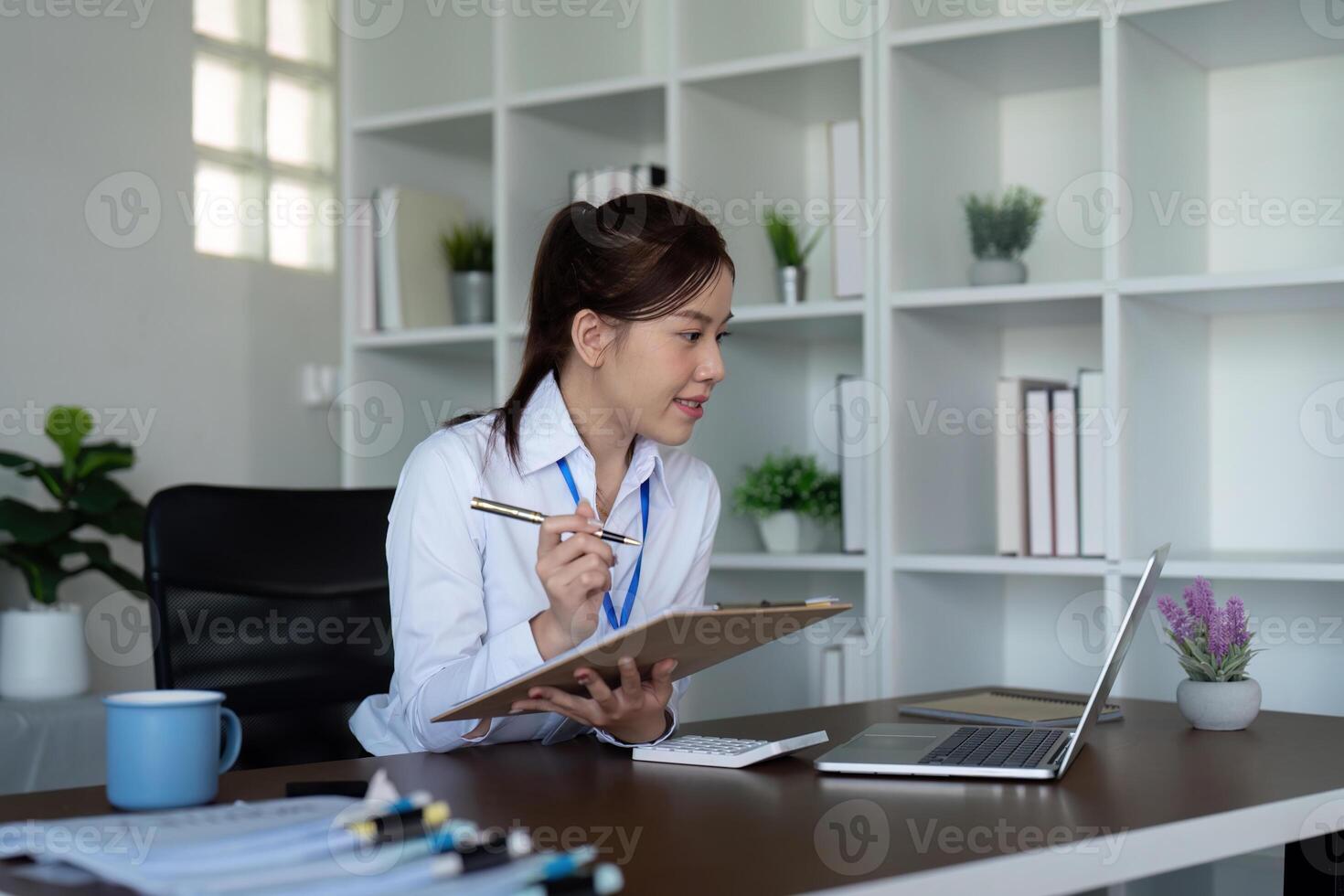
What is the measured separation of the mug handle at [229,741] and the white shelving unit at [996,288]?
1385 mm

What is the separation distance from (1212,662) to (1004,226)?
3.57ft

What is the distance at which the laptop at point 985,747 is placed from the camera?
46.4 inches

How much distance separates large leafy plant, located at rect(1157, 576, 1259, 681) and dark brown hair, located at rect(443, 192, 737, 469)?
647 millimetres

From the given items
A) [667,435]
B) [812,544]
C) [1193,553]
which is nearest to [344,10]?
[812,544]

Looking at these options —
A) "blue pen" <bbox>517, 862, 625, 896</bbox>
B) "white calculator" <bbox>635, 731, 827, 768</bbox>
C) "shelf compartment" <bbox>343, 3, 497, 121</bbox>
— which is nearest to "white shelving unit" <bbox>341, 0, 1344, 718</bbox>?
"shelf compartment" <bbox>343, 3, 497, 121</bbox>

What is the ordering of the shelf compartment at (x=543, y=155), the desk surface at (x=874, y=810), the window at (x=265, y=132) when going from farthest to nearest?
the window at (x=265, y=132)
the shelf compartment at (x=543, y=155)
the desk surface at (x=874, y=810)

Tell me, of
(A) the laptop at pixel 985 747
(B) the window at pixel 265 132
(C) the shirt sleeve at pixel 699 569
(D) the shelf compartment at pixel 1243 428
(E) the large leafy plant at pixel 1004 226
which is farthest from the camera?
(B) the window at pixel 265 132

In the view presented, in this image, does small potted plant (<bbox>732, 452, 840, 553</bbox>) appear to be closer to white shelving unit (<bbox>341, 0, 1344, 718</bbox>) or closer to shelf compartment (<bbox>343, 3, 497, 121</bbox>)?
white shelving unit (<bbox>341, 0, 1344, 718</bbox>)

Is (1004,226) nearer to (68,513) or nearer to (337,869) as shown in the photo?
(68,513)

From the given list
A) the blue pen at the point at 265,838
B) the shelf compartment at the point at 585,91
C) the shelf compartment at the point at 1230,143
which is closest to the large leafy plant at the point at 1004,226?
the shelf compartment at the point at 1230,143

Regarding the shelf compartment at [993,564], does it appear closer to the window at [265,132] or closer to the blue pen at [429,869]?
the blue pen at [429,869]

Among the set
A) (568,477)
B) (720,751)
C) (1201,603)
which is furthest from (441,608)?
(1201,603)

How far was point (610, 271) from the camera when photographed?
1680mm

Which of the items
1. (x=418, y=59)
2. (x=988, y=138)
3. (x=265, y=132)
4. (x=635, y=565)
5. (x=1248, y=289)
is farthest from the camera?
(x=265, y=132)
